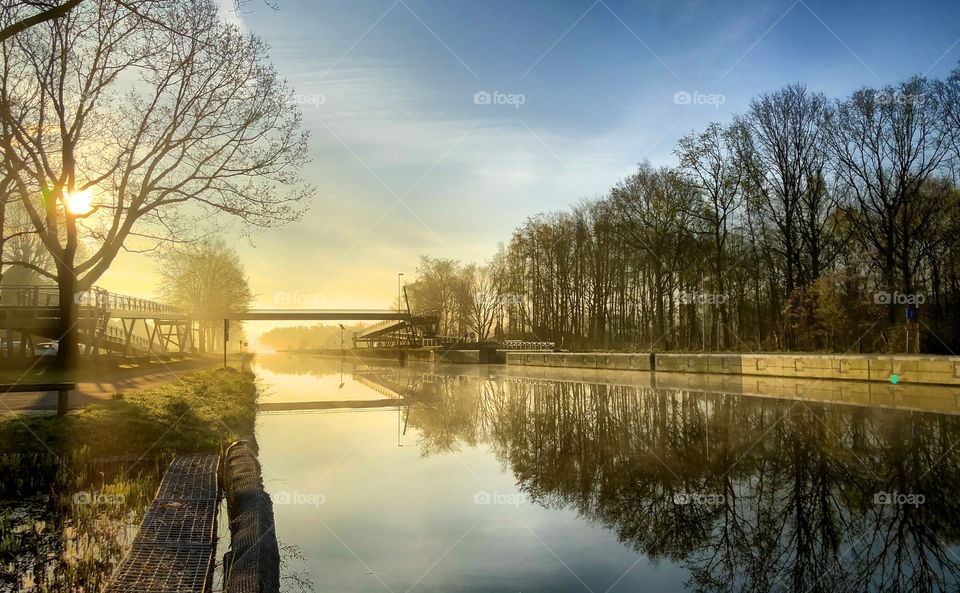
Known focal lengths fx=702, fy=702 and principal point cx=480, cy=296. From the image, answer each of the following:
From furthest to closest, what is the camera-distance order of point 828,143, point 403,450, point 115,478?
1. point 828,143
2. point 403,450
3. point 115,478

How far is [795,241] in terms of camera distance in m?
42.8

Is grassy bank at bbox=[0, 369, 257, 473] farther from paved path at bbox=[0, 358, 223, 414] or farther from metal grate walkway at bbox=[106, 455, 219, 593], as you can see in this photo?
metal grate walkway at bbox=[106, 455, 219, 593]

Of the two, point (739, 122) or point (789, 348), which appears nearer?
point (789, 348)

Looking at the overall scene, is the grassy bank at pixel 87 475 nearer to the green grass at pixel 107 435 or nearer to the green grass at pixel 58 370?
the green grass at pixel 107 435

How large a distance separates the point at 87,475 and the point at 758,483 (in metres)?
9.26

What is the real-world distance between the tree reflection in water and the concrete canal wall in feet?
24.4

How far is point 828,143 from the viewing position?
41062 mm

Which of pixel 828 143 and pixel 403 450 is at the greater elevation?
pixel 828 143

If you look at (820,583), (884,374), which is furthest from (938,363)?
(820,583)

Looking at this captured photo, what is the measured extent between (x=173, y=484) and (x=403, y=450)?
566 centimetres

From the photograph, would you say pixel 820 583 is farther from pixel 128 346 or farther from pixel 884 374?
pixel 128 346

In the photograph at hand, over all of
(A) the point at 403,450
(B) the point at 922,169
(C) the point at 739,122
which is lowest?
(A) the point at 403,450

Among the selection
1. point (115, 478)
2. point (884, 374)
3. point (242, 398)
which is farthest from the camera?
point (884, 374)

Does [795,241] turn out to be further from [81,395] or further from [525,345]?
[81,395]
